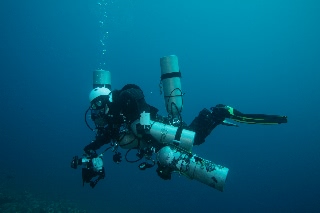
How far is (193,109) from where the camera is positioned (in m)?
80.8

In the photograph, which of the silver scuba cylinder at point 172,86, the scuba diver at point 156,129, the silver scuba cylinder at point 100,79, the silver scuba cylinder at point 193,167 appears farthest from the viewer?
the silver scuba cylinder at point 100,79

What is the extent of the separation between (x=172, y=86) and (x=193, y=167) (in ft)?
5.64

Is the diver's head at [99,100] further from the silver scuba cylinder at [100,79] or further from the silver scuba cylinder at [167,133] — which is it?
the silver scuba cylinder at [100,79]

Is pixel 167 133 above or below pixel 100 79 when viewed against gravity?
below

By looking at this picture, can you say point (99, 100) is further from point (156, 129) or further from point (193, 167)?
point (193, 167)

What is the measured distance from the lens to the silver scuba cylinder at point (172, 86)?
17.0 feet

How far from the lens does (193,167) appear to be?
168 inches

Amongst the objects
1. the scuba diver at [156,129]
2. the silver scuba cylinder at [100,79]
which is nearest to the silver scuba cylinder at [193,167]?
the scuba diver at [156,129]

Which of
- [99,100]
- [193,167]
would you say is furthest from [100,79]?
[193,167]

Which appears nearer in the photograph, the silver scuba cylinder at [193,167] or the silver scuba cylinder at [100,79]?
the silver scuba cylinder at [193,167]

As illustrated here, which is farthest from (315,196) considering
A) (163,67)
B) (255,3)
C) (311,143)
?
(163,67)

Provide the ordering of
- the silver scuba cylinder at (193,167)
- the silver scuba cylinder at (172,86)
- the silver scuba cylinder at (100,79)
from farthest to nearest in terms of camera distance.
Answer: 1. the silver scuba cylinder at (100,79)
2. the silver scuba cylinder at (172,86)
3. the silver scuba cylinder at (193,167)

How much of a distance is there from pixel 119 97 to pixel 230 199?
6454cm

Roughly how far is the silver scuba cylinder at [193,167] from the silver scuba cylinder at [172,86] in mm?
972
